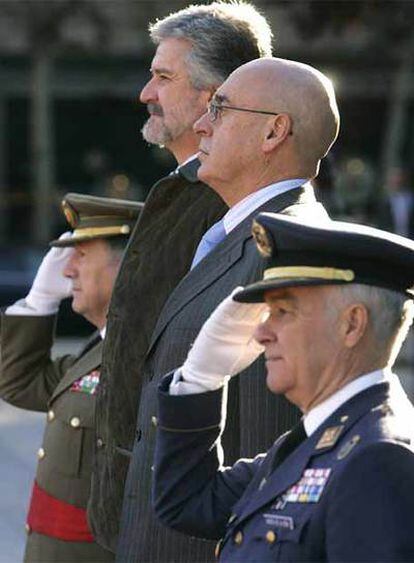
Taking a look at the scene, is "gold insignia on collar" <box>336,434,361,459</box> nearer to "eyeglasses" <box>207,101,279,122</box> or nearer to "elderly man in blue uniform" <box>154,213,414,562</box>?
"elderly man in blue uniform" <box>154,213,414,562</box>

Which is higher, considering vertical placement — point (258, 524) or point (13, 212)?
point (258, 524)

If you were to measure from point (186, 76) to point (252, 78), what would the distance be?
2.19ft

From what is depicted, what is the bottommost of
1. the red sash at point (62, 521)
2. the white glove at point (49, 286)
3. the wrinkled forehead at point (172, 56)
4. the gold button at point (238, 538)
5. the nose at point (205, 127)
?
the red sash at point (62, 521)

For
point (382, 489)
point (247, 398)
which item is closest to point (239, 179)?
point (247, 398)

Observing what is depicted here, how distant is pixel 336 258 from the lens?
3.01 metres

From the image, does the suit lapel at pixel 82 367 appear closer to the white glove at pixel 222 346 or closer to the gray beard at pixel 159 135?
the gray beard at pixel 159 135

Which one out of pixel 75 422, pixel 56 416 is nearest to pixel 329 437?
pixel 75 422

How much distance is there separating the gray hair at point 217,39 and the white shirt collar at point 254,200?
2.02 feet

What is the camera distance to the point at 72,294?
17.3ft

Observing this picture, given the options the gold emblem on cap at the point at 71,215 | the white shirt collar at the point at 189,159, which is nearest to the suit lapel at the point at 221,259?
the white shirt collar at the point at 189,159

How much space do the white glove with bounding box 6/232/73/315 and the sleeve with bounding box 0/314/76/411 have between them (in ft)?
0.10

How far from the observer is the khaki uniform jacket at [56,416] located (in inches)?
198

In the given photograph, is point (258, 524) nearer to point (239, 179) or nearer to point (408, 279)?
point (408, 279)

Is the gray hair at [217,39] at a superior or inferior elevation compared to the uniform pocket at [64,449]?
superior
